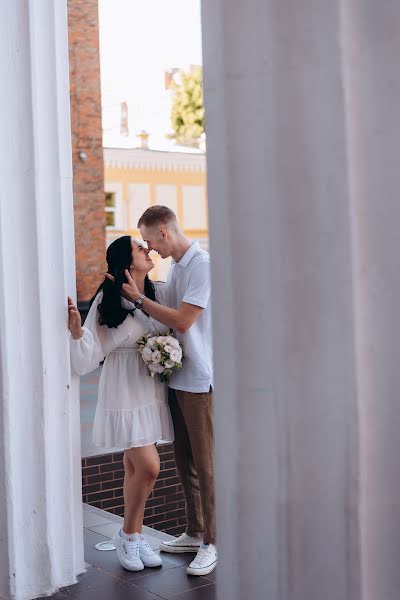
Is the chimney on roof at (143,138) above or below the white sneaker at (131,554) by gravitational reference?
above

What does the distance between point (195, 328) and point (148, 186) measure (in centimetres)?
2854

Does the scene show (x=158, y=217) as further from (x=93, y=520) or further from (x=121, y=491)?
(x=121, y=491)

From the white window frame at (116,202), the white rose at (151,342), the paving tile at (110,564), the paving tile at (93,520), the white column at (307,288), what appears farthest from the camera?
the white window frame at (116,202)

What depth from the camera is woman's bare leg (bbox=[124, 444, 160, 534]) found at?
425cm

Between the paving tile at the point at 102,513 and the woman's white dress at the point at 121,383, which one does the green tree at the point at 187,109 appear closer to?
the paving tile at the point at 102,513

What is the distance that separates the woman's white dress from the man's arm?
0.50ft

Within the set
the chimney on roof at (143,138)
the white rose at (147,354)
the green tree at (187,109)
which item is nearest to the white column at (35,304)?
the white rose at (147,354)

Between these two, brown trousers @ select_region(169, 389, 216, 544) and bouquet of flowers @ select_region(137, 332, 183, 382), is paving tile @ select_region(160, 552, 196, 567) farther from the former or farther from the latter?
bouquet of flowers @ select_region(137, 332, 183, 382)

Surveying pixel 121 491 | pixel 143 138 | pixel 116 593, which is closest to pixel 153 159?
pixel 143 138

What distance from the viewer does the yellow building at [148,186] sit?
31766mm

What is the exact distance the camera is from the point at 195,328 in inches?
173

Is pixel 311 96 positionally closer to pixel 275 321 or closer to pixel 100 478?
pixel 275 321

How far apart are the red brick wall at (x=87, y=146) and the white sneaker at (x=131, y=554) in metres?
15.5

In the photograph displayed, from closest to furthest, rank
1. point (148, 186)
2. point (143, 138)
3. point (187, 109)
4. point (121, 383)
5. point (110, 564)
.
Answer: point (121, 383), point (110, 564), point (148, 186), point (143, 138), point (187, 109)
